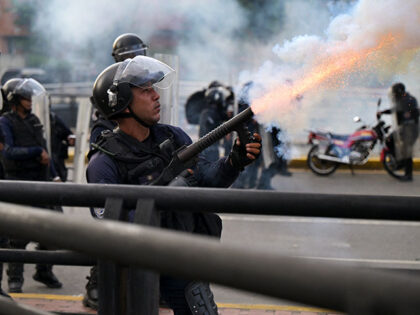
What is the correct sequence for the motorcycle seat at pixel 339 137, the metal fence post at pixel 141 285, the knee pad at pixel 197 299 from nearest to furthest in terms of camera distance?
Result: the metal fence post at pixel 141 285, the knee pad at pixel 197 299, the motorcycle seat at pixel 339 137

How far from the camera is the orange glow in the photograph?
3412 mm

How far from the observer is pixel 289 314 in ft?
16.2

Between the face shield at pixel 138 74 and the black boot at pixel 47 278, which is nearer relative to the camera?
the face shield at pixel 138 74

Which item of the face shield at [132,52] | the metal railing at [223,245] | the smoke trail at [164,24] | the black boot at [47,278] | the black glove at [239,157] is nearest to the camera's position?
the metal railing at [223,245]

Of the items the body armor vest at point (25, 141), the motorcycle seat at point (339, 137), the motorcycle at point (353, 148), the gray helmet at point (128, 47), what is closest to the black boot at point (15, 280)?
the body armor vest at point (25, 141)

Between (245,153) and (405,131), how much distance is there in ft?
27.7

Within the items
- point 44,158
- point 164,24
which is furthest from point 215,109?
point 164,24

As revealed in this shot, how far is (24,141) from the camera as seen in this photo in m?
6.15

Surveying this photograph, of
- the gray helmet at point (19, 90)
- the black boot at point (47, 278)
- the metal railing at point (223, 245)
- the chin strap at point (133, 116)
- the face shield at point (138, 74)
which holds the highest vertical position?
the gray helmet at point (19, 90)

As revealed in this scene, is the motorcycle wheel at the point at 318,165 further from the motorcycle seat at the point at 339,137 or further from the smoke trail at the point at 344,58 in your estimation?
the smoke trail at the point at 344,58

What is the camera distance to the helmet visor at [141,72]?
3.38 metres

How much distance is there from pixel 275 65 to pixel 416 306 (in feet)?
8.89

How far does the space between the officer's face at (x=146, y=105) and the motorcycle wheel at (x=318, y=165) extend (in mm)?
8954

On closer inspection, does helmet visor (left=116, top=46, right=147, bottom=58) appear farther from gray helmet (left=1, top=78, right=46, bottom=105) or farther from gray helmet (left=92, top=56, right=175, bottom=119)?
gray helmet (left=92, top=56, right=175, bottom=119)
